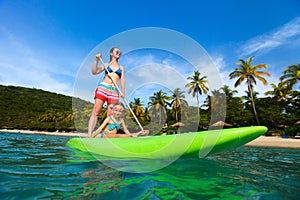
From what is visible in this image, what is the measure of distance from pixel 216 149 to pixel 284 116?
26069 millimetres

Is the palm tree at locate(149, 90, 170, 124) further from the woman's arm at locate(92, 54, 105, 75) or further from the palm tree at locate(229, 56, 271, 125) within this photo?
the palm tree at locate(229, 56, 271, 125)

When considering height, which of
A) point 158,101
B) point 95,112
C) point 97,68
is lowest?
point 95,112

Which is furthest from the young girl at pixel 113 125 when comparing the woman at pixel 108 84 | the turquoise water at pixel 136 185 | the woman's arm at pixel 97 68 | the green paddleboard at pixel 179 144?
the turquoise water at pixel 136 185

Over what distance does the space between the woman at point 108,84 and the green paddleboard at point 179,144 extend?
2.85 feet

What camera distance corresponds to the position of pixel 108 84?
4680mm

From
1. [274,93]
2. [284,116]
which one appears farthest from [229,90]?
[284,116]

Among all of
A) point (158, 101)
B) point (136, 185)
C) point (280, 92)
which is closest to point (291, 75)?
point (280, 92)

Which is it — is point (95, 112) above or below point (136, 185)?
above

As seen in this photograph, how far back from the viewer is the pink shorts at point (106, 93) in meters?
4.59

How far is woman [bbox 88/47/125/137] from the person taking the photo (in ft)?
15.0

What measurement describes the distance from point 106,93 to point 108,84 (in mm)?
210

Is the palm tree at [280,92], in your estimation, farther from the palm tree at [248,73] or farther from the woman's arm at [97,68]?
the woman's arm at [97,68]

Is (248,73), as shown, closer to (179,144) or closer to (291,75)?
(291,75)

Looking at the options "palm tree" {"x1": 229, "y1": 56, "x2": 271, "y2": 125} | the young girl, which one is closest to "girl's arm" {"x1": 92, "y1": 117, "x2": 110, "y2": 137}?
the young girl
